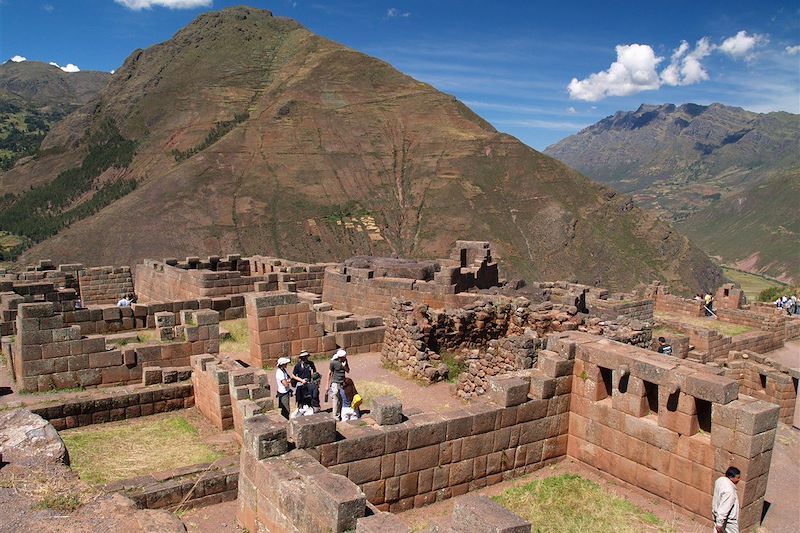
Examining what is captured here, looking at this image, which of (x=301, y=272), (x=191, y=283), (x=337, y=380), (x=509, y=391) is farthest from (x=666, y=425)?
(x=301, y=272)

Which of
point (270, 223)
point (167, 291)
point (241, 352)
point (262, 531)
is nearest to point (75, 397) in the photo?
point (241, 352)

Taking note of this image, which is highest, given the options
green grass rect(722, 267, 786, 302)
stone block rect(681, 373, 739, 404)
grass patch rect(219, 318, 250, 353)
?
stone block rect(681, 373, 739, 404)

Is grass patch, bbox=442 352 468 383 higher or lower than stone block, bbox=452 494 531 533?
lower

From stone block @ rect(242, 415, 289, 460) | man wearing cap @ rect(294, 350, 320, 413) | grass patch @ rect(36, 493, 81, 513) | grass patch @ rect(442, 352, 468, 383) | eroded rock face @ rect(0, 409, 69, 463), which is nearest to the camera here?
grass patch @ rect(36, 493, 81, 513)

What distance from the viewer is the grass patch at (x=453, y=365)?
50.5 feet

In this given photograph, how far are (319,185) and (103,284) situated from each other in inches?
2889

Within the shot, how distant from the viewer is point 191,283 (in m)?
22.8

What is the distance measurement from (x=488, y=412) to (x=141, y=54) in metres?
176

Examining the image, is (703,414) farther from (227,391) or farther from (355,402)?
(227,391)

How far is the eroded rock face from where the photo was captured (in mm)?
8195

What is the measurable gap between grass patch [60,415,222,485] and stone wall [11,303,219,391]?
6.61 ft

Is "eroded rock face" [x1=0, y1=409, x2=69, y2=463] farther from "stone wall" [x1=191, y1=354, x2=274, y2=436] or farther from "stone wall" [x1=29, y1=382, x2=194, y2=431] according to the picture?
"stone wall" [x1=191, y1=354, x2=274, y2=436]

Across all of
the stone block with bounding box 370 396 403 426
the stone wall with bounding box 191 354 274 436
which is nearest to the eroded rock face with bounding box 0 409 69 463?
the stone wall with bounding box 191 354 274 436

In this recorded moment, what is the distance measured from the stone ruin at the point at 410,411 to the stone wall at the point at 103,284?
3105mm
